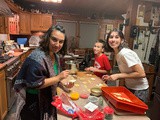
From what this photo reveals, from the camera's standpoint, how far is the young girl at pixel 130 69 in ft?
4.89

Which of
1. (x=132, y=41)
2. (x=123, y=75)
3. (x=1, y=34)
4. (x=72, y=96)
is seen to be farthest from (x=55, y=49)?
(x=1, y=34)

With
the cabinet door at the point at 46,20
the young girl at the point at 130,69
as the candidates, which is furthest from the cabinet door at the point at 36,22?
the young girl at the point at 130,69

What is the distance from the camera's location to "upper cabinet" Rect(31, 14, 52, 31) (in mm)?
5203

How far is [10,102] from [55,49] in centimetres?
197

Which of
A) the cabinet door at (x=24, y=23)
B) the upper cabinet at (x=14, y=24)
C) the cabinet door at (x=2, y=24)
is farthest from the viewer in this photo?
the cabinet door at (x=24, y=23)

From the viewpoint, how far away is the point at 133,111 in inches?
42.7

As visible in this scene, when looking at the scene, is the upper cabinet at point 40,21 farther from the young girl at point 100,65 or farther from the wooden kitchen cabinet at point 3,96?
the young girl at point 100,65

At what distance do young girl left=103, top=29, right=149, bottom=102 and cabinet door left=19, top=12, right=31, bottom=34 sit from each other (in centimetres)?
414

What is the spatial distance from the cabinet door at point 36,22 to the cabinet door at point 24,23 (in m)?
0.14

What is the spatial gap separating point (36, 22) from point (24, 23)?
42cm

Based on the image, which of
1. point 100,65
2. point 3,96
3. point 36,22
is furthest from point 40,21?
point 100,65

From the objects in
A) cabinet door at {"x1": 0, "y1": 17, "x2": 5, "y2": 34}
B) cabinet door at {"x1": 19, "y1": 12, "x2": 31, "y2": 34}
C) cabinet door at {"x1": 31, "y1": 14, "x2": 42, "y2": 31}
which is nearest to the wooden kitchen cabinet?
cabinet door at {"x1": 0, "y1": 17, "x2": 5, "y2": 34}

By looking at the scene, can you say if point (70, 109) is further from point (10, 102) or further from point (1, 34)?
point (1, 34)

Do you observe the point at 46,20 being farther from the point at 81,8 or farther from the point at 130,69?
the point at 130,69
